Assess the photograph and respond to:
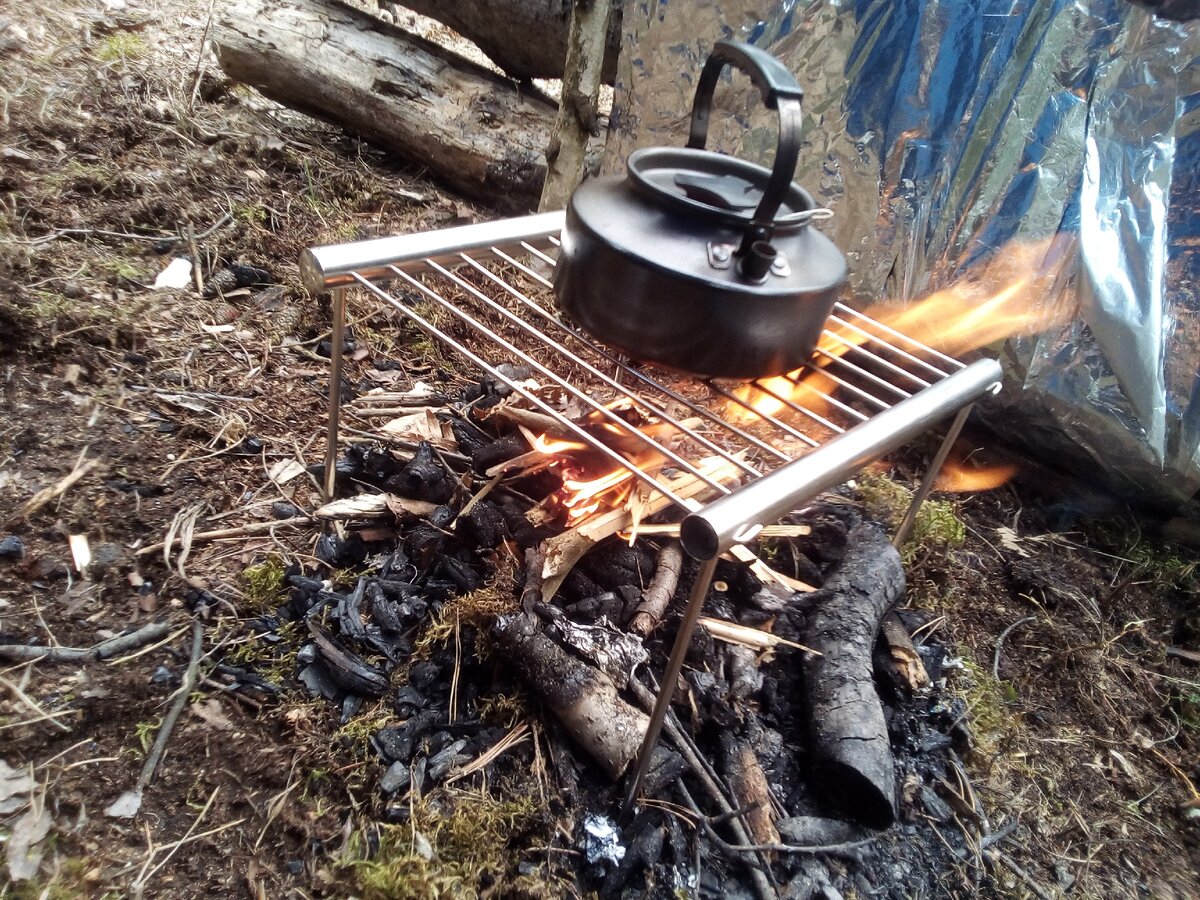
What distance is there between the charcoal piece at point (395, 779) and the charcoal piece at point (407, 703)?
12cm

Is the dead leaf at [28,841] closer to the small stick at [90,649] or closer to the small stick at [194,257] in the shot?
the small stick at [90,649]

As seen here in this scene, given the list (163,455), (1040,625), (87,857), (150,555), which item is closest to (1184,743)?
(1040,625)

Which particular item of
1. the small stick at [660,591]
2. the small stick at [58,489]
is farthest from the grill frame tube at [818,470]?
the small stick at [58,489]

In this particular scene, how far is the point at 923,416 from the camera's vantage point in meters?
1.57

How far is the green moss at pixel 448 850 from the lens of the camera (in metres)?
1.39

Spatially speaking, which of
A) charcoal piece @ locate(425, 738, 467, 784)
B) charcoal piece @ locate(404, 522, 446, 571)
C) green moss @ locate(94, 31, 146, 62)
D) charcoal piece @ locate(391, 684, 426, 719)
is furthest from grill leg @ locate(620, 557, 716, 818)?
green moss @ locate(94, 31, 146, 62)

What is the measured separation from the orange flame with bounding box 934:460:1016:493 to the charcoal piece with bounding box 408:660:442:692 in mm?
2005

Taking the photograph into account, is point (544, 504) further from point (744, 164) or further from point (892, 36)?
point (892, 36)

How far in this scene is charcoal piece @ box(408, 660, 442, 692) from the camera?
1.75 metres

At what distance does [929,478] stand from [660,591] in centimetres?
81

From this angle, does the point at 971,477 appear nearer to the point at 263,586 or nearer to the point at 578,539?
the point at 578,539

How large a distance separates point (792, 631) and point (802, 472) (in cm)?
89

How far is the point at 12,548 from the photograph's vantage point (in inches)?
71.3

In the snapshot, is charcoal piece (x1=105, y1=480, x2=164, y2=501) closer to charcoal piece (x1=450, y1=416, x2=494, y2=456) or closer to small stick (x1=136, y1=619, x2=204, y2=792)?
small stick (x1=136, y1=619, x2=204, y2=792)
